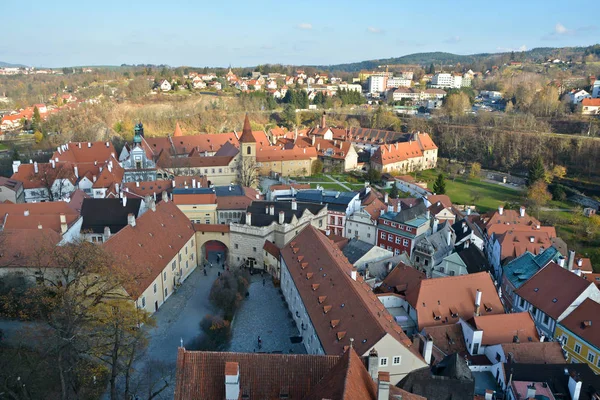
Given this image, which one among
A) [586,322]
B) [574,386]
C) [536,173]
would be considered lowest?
[586,322]

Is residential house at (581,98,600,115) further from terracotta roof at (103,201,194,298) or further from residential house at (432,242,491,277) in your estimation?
terracotta roof at (103,201,194,298)

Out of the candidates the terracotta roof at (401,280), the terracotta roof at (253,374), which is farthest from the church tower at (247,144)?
the terracotta roof at (253,374)

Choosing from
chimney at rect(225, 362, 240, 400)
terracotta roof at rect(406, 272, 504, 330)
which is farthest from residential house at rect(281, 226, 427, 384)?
chimney at rect(225, 362, 240, 400)

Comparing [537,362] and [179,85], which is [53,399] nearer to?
[537,362]

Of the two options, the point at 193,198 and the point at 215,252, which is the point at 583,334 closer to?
the point at 215,252

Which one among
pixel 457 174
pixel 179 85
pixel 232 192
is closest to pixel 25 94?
pixel 179 85

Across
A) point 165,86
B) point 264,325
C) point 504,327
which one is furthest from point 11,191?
point 165,86
